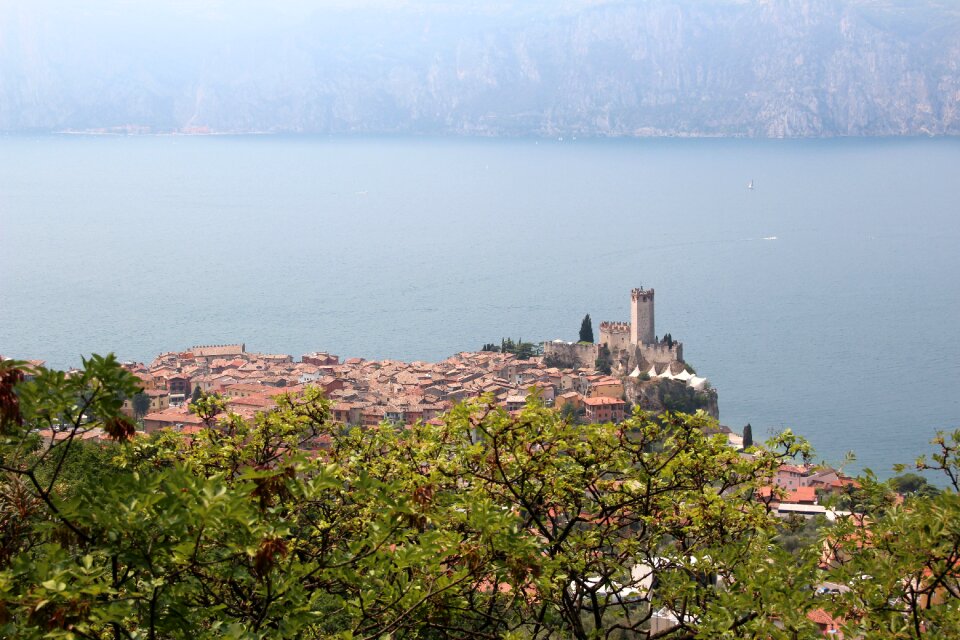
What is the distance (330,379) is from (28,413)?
99.1ft

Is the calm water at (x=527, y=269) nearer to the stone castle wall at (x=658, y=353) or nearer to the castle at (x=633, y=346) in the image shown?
the stone castle wall at (x=658, y=353)

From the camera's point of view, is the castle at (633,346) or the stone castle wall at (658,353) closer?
the stone castle wall at (658,353)

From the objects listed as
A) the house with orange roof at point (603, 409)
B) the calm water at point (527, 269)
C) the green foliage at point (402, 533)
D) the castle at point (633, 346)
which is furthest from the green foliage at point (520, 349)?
the green foliage at point (402, 533)

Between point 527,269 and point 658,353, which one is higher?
point 658,353

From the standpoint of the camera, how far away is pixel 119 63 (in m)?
199

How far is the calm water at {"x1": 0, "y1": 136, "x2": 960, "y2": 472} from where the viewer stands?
4225 cm

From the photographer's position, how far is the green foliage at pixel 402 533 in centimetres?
375

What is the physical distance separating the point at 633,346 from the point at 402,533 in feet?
102

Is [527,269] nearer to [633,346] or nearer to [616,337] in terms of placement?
[616,337]

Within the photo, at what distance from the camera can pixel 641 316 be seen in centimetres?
3500

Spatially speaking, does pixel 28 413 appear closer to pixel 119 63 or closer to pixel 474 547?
pixel 474 547

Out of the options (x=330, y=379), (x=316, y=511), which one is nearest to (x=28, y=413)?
(x=316, y=511)

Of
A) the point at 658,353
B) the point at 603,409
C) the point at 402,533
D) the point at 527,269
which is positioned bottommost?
the point at 527,269

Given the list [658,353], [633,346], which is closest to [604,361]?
[633,346]
